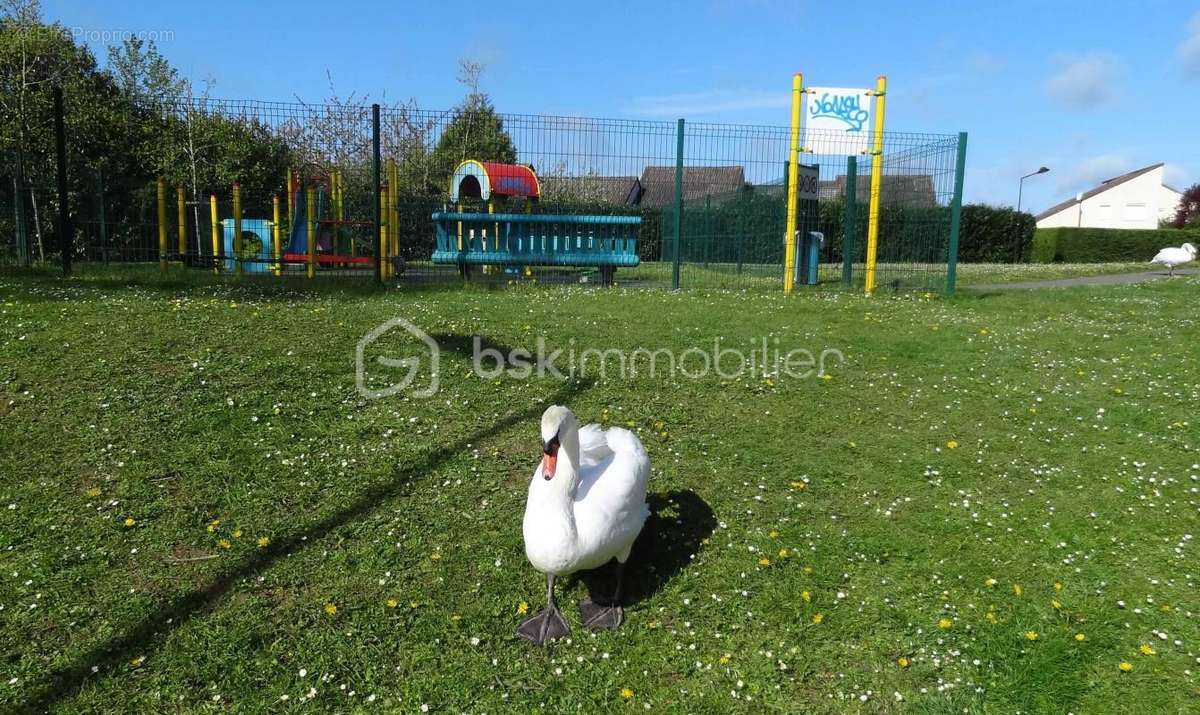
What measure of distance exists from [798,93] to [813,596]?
1134 centimetres

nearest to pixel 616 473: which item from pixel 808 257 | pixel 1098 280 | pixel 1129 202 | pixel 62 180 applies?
pixel 62 180

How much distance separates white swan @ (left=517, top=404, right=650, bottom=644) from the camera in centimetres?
400

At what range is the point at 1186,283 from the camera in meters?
16.5

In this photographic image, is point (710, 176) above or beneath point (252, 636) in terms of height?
above

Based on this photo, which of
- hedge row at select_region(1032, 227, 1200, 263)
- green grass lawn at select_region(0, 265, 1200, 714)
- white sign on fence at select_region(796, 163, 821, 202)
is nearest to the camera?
green grass lawn at select_region(0, 265, 1200, 714)

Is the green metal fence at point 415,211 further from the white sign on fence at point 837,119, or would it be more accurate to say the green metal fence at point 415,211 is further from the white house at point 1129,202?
the white house at point 1129,202

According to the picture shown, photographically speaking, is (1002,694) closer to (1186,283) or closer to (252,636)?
(252,636)

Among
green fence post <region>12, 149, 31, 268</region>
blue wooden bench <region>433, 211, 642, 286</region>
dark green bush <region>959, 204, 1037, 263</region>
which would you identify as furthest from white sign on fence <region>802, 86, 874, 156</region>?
dark green bush <region>959, 204, 1037, 263</region>

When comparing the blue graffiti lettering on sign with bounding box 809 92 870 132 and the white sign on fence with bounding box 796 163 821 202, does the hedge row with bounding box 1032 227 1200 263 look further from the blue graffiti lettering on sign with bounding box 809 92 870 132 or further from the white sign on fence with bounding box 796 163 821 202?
the blue graffiti lettering on sign with bounding box 809 92 870 132

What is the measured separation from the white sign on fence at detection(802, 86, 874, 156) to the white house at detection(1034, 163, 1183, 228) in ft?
238

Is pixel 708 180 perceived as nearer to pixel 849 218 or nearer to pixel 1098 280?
pixel 849 218

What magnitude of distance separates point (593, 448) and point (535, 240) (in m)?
10.4

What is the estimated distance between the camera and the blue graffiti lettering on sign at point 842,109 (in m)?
13.9

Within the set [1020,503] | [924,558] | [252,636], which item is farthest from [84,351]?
[1020,503]
